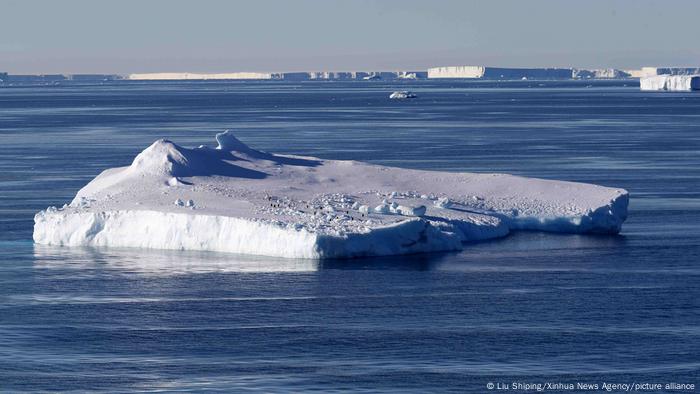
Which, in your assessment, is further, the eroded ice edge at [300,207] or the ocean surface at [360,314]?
the eroded ice edge at [300,207]

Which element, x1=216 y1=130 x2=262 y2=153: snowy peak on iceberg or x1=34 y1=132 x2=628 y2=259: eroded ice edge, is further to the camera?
x1=216 y1=130 x2=262 y2=153: snowy peak on iceberg

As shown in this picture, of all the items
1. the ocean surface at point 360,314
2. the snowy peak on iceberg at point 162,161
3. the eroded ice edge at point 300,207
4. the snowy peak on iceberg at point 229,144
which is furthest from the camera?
the snowy peak on iceberg at point 229,144

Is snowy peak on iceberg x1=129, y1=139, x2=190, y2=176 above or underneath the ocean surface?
above

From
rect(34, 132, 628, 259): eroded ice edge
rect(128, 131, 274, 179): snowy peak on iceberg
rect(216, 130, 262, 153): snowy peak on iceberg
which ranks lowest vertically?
rect(34, 132, 628, 259): eroded ice edge

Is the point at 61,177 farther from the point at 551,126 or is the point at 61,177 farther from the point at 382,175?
the point at 551,126

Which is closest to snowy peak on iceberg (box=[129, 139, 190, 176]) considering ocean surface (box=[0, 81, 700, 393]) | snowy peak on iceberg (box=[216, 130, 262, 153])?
snowy peak on iceberg (box=[216, 130, 262, 153])

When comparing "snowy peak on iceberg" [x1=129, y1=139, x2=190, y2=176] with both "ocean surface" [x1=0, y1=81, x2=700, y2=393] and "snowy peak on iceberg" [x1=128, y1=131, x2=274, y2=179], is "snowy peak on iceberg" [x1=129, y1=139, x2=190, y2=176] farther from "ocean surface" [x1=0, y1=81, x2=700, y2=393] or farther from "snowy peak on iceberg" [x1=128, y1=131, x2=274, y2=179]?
"ocean surface" [x1=0, y1=81, x2=700, y2=393]

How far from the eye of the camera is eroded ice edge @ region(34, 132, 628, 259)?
3775 centimetres

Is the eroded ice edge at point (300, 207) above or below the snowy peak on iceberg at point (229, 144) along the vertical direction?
below

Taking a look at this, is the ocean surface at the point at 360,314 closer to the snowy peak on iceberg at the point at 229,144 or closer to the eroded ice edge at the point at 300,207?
the eroded ice edge at the point at 300,207

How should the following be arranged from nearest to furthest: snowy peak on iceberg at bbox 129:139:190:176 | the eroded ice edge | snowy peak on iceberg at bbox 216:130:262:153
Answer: the eroded ice edge → snowy peak on iceberg at bbox 129:139:190:176 → snowy peak on iceberg at bbox 216:130:262:153

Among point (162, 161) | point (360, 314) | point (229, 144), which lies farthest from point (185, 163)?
point (360, 314)

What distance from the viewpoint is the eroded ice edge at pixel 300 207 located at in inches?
1486

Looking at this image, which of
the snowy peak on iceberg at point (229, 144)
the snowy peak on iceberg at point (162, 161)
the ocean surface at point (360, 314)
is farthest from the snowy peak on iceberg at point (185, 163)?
the ocean surface at point (360, 314)
